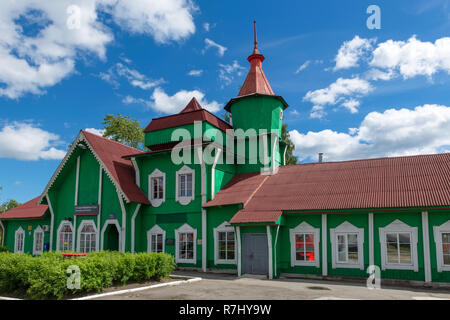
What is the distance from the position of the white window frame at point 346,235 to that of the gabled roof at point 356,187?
0.99 metres

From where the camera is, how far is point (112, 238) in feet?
71.0

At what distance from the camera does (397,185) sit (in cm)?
1580

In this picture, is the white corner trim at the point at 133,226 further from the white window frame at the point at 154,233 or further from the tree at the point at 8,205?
the tree at the point at 8,205

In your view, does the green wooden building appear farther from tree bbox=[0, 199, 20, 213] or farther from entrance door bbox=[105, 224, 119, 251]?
tree bbox=[0, 199, 20, 213]

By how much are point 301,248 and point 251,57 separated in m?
14.0

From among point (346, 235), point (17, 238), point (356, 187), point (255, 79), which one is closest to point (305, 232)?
point (346, 235)

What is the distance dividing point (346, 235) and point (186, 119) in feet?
34.6

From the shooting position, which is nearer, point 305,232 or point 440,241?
point 440,241

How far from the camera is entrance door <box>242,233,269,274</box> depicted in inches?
647

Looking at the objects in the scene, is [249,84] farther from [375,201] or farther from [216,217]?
[375,201]

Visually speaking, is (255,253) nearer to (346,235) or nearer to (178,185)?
(346,235)

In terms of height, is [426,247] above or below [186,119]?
below

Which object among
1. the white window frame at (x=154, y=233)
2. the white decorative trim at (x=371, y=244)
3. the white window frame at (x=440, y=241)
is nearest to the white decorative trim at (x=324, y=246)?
the white decorative trim at (x=371, y=244)
